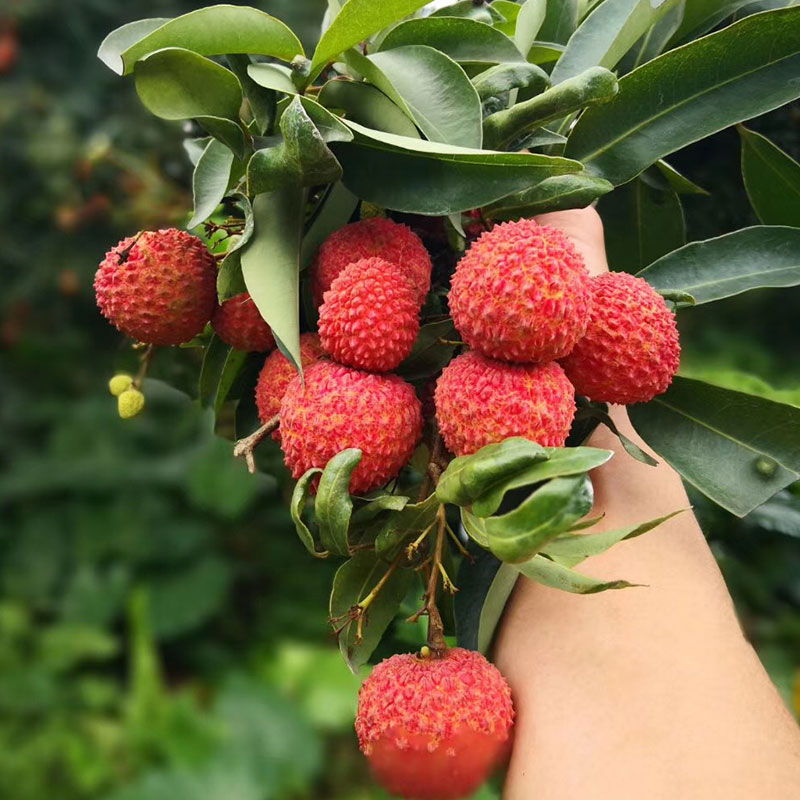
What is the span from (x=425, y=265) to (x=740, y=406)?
0.67 feet

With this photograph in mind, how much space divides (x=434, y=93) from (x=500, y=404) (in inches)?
7.3

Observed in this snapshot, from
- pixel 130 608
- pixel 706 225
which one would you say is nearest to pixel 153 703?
pixel 130 608

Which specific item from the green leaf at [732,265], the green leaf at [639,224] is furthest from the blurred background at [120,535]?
the green leaf at [732,265]

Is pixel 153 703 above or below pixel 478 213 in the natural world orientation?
below

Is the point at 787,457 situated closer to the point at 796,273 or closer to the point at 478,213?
the point at 796,273

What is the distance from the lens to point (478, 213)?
0.56m

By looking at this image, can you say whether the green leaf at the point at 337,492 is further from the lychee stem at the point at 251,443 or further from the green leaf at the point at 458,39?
the green leaf at the point at 458,39

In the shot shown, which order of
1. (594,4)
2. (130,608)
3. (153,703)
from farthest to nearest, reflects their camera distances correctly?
1. (130,608)
2. (153,703)
3. (594,4)

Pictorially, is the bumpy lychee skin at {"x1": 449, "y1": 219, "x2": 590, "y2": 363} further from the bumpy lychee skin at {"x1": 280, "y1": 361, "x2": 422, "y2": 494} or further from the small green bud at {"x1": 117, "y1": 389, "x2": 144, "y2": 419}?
the small green bud at {"x1": 117, "y1": 389, "x2": 144, "y2": 419}

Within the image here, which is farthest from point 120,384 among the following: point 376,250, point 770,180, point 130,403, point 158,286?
point 770,180

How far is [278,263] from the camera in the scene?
499 mm

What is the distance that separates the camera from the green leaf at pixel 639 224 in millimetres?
688

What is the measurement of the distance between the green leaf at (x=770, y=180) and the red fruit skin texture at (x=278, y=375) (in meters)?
0.35

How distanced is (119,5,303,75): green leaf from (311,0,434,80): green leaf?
0.03 meters
